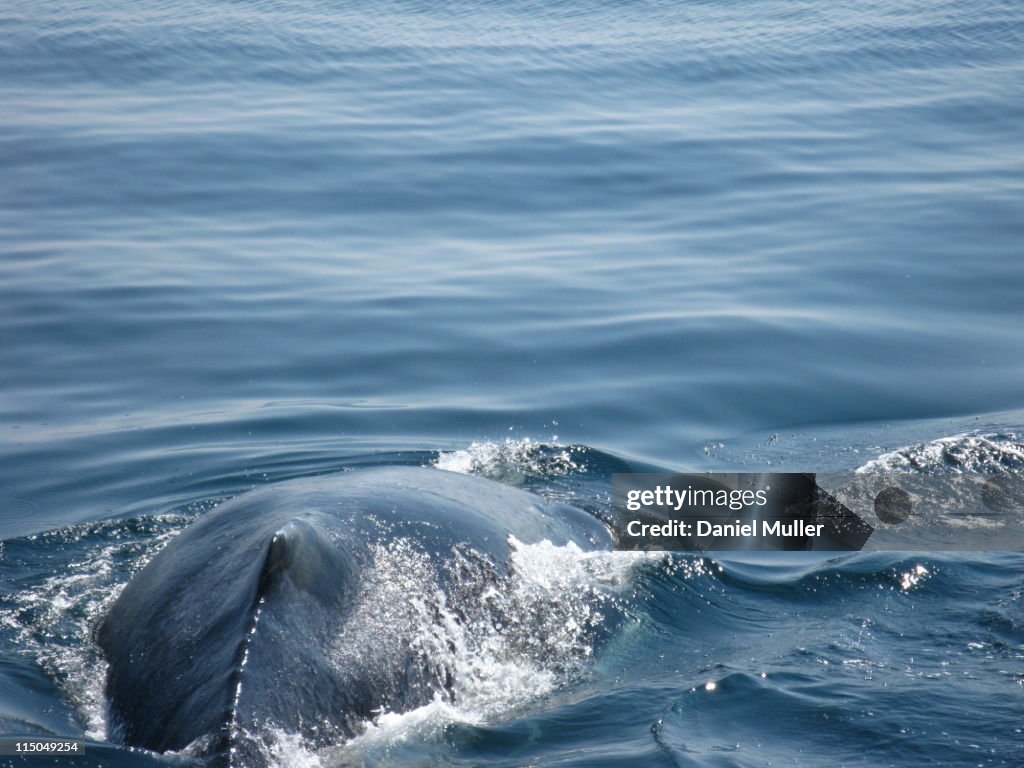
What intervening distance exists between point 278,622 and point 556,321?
929 cm

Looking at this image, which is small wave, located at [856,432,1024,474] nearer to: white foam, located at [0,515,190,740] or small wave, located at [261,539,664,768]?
small wave, located at [261,539,664,768]

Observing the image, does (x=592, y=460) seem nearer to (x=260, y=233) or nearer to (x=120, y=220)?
(x=260, y=233)

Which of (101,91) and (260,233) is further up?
(101,91)

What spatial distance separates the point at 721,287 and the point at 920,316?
86.4 inches

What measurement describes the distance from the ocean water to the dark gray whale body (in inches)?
5.5

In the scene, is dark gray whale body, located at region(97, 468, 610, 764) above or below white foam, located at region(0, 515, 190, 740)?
above

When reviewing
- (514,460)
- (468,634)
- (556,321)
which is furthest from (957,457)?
(468,634)

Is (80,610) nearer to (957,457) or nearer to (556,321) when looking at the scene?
(957,457)

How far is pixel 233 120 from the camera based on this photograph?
920 inches

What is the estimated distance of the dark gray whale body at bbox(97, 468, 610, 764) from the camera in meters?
4.33

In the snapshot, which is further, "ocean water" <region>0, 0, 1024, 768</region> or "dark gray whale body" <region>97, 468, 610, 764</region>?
"ocean water" <region>0, 0, 1024, 768</region>

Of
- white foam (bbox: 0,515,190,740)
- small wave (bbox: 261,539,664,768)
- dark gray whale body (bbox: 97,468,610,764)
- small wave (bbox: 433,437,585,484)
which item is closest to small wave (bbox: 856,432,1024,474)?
small wave (bbox: 433,437,585,484)

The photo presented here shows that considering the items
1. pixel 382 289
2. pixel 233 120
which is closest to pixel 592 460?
pixel 382 289

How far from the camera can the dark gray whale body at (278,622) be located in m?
4.33
